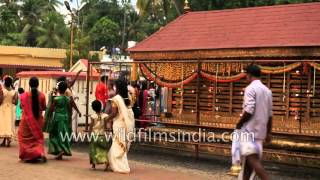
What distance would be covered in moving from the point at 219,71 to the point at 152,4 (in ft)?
85.5

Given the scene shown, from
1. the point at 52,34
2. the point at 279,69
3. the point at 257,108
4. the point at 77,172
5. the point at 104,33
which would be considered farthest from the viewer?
the point at 104,33

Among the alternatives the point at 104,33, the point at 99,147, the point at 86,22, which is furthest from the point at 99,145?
the point at 86,22

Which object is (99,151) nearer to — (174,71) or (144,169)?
(144,169)

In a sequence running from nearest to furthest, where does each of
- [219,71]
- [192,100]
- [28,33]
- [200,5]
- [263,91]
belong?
[263,91] < [219,71] < [192,100] < [200,5] < [28,33]

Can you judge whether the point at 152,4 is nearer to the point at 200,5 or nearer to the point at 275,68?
the point at 200,5

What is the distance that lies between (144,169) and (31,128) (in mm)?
2367

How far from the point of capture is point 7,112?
512 inches

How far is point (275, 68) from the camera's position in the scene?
38.8 ft

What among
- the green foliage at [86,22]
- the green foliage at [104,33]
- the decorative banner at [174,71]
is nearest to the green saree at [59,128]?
the decorative banner at [174,71]

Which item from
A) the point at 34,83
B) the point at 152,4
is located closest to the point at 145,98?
the point at 34,83

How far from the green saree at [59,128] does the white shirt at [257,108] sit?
16.0 ft

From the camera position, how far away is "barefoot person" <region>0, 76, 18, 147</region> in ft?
42.0

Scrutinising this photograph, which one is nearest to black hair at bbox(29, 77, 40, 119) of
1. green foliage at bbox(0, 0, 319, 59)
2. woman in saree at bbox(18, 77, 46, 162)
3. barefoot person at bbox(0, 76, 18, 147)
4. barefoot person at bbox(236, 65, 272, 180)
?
woman in saree at bbox(18, 77, 46, 162)

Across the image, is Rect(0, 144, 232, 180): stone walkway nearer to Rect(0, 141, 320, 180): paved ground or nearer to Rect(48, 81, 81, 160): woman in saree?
Rect(0, 141, 320, 180): paved ground
